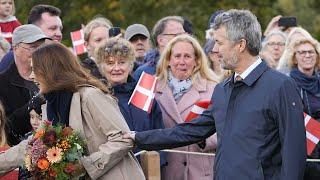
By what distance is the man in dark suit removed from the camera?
301 inches

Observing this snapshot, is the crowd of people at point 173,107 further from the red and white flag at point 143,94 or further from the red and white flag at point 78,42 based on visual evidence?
the red and white flag at point 78,42

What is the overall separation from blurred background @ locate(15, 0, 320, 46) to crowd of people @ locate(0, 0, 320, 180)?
14.5m

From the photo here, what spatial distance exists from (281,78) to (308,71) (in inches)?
155

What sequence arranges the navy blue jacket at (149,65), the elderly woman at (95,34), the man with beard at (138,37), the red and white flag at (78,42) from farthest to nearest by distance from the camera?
1. the red and white flag at (78,42)
2. the man with beard at (138,37)
3. the elderly woman at (95,34)
4. the navy blue jacket at (149,65)

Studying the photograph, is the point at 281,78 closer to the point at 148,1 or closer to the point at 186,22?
the point at 186,22

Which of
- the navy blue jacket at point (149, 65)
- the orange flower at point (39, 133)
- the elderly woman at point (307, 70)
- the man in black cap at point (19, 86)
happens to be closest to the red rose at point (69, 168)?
the orange flower at point (39, 133)

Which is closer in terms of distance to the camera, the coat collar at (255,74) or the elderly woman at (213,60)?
the coat collar at (255,74)

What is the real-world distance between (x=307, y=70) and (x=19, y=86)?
137 inches

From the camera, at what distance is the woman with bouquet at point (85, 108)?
7.97 meters

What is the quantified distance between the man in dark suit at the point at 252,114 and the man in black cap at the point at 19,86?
199 centimetres

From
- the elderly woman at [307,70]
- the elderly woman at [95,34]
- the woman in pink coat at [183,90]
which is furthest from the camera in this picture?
the elderly woman at [95,34]

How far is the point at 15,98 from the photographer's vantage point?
971cm

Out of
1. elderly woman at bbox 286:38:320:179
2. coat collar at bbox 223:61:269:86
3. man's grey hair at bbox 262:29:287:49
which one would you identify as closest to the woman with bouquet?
coat collar at bbox 223:61:269:86

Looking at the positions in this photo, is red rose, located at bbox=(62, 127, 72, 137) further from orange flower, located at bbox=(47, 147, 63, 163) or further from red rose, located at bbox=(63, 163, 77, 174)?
red rose, located at bbox=(63, 163, 77, 174)
